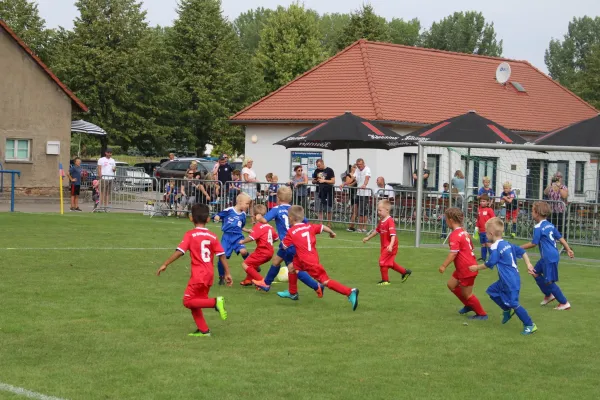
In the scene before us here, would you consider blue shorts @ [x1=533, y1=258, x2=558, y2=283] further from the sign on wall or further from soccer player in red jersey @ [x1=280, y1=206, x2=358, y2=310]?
the sign on wall

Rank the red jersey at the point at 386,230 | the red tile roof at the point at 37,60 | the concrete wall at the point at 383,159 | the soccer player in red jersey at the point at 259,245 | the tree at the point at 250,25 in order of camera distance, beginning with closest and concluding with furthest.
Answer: the soccer player in red jersey at the point at 259,245
the red jersey at the point at 386,230
the concrete wall at the point at 383,159
the red tile roof at the point at 37,60
the tree at the point at 250,25

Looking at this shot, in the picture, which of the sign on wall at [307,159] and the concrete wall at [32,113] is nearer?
the concrete wall at [32,113]

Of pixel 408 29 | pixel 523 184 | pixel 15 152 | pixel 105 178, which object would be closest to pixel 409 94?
pixel 105 178

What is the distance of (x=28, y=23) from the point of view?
63.6 meters

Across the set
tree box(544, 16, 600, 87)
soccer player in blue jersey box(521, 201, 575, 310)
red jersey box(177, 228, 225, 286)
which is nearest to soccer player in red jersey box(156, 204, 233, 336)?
red jersey box(177, 228, 225, 286)

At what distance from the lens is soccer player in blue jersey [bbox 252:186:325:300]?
41.2ft

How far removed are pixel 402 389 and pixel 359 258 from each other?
10.6 meters

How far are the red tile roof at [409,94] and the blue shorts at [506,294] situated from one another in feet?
87.1

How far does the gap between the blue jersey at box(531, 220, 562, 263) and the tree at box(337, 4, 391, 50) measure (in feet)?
179

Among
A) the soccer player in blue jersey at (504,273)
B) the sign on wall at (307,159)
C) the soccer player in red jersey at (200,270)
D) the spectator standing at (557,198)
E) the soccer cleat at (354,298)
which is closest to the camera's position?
the soccer player in red jersey at (200,270)

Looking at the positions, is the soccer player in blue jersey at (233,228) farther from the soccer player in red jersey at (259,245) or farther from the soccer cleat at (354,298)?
the soccer cleat at (354,298)

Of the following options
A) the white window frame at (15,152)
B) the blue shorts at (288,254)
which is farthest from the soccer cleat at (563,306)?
the white window frame at (15,152)

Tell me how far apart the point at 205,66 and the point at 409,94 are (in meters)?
25.0

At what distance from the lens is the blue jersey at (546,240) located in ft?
41.4
